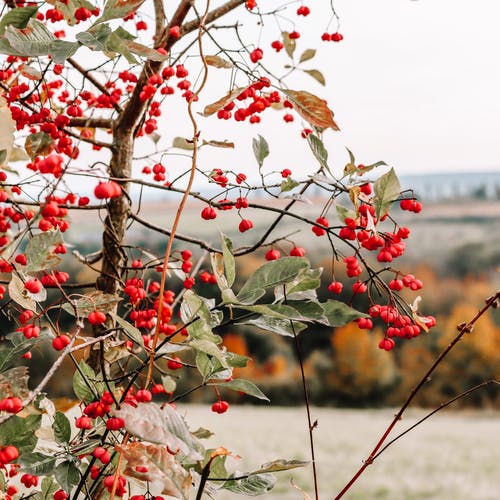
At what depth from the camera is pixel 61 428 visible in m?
0.79

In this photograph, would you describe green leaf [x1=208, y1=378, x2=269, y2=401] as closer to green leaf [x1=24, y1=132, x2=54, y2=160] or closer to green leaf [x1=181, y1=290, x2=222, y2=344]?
green leaf [x1=181, y1=290, x2=222, y2=344]

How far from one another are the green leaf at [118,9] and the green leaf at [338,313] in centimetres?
41

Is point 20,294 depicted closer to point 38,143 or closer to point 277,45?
point 38,143

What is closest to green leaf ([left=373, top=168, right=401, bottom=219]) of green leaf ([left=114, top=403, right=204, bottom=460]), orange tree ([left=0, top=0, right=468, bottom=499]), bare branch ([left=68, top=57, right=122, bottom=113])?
orange tree ([left=0, top=0, right=468, bottom=499])

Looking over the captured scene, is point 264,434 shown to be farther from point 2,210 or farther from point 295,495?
point 2,210

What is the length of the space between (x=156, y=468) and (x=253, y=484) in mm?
193

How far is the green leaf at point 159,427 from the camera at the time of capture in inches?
20.4

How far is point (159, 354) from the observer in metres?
0.69

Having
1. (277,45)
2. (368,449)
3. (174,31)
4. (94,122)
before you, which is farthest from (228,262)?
(368,449)

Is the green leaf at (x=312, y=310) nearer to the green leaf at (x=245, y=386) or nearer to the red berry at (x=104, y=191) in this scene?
the green leaf at (x=245, y=386)

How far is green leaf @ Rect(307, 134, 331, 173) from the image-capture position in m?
0.87

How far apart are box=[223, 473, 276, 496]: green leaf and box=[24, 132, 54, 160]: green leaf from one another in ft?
2.29

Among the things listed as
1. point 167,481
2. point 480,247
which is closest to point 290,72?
point 167,481

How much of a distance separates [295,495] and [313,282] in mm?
6798
